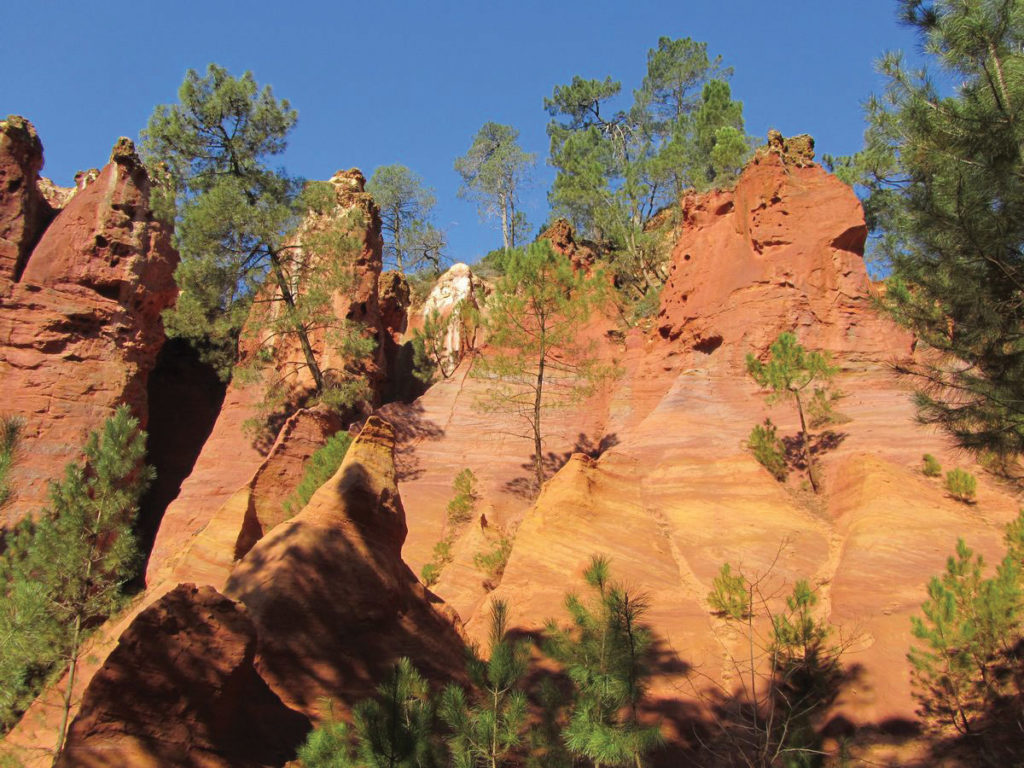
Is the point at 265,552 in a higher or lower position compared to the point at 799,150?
lower

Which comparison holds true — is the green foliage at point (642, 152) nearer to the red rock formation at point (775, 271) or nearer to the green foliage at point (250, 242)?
the red rock formation at point (775, 271)

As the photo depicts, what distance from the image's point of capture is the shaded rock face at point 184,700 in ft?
18.5

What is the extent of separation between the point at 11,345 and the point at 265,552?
42.8ft

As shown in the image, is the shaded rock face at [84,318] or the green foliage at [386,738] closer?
the green foliage at [386,738]

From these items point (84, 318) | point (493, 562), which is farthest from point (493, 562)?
point (84, 318)

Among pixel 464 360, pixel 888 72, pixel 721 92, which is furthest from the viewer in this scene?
pixel 721 92

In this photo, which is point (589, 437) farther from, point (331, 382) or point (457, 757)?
point (457, 757)

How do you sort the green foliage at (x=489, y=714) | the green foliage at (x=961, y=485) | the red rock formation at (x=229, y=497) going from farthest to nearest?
the green foliage at (x=961, y=485), the red rock formation at (x=229, y=497), the green foliage at (x=489, y=714)

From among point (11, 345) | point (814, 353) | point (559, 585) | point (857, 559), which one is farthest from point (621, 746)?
point (11, 345)

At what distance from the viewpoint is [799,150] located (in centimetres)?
2130

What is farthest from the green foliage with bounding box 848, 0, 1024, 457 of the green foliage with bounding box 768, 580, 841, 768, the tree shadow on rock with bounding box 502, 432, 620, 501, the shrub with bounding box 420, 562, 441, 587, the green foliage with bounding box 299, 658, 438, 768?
the tree shadow on rock with bounding box 502, 432, 620, 501

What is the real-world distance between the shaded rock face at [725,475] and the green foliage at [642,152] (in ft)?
15.9

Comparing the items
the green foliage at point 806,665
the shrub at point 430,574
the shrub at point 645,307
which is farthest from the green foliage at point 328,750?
the shrub at point 645,307

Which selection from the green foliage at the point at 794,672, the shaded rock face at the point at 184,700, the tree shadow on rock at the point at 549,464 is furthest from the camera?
the tree shadow on rock at the point at 549,464
